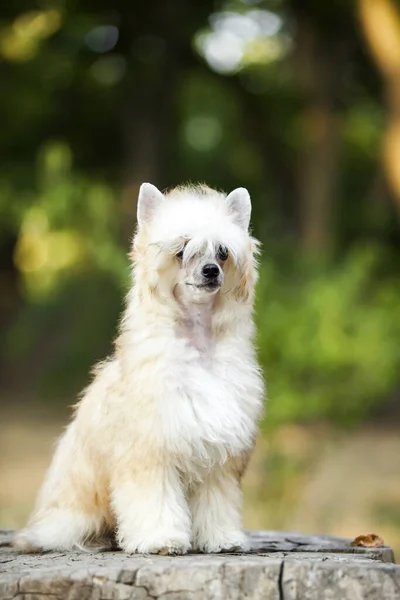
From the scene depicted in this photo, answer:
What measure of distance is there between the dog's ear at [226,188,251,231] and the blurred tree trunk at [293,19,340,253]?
1220 cm

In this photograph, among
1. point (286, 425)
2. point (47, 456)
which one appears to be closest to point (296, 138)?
point (47, 456)

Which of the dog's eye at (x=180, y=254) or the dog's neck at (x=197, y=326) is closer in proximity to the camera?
the dog's eye at (x=180, y=254)

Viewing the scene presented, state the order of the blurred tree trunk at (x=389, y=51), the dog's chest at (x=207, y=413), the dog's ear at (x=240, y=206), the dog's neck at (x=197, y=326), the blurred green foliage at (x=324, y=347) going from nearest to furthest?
the dog's chest at (x=207, y=413), the dog's neck at (x=197, y=326), the dog's ear at (x=240, y=206), the blurred green foliage at (x=324, y=347), the blurred tree trunk at (x=389, y=51)

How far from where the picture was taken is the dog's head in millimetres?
4895

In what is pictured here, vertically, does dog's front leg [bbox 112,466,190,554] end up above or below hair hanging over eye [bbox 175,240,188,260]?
below

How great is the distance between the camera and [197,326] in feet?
16.8

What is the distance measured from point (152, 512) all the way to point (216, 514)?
0.38 metres

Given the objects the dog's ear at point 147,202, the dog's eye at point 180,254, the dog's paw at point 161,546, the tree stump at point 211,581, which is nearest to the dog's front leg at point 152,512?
the dog's paw at point 161,546

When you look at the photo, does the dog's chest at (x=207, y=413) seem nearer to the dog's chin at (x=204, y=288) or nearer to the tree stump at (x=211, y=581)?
the dog's chin at (x=204, y=288)

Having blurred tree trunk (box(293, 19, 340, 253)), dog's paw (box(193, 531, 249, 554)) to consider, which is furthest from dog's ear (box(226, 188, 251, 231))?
blurred tree trunk (box(293, 19, 340, 253))

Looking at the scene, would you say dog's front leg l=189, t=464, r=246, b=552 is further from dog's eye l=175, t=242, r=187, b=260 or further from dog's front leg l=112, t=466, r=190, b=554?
dog's eye l=175, t=242, r=187, b=260

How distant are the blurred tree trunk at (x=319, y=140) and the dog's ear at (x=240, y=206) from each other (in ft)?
40.0

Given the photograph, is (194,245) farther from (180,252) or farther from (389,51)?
(389,51)

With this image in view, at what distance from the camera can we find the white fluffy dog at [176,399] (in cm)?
494
